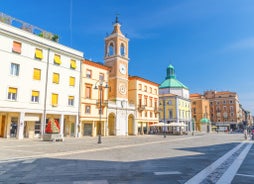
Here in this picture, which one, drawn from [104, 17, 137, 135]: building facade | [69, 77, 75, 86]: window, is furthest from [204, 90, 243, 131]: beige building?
[69, 77, 75, 86]: window

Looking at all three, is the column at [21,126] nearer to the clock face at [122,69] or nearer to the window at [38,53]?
the window at [38,53]

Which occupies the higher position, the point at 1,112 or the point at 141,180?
the point at 1,112

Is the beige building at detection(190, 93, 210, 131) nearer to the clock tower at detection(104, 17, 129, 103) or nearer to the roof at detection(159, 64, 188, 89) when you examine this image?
the roof at detection(159, 64, 188, 89)

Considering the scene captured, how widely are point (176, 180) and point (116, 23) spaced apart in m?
41.1

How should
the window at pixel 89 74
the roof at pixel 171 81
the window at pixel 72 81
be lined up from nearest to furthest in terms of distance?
the window at pixel 72 81 < the window at pixel 89 74 < the roof at pixel 171 81

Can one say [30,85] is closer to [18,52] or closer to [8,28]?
[18,52]

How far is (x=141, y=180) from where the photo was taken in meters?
6.80

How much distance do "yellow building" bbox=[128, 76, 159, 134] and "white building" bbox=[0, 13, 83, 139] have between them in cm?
1562

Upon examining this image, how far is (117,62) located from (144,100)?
11.6 m

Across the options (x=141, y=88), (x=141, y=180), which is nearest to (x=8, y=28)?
(x=141, y=180)

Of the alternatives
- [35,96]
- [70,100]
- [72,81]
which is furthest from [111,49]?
[35,96]

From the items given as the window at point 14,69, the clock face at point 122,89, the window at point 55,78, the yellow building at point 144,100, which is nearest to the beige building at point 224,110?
the yellow building at point 144,100

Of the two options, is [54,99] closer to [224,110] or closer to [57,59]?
[57,59]

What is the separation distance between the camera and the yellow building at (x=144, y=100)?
45900 millimetres
